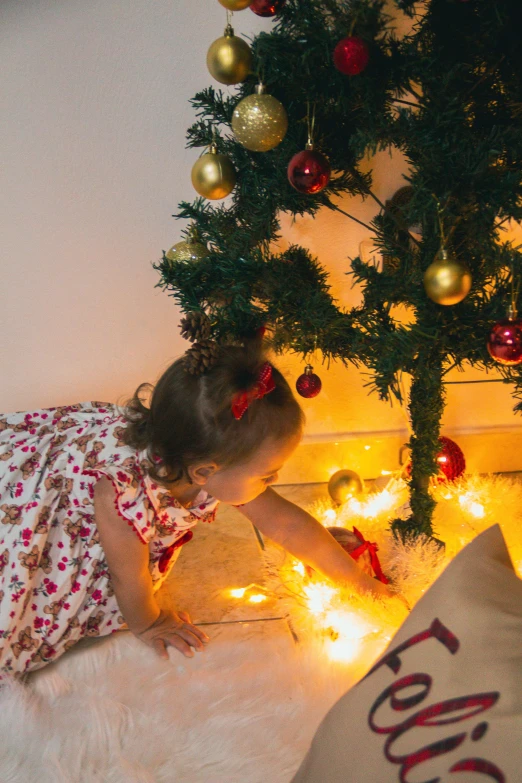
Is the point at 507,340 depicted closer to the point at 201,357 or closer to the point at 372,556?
the point at 201,357

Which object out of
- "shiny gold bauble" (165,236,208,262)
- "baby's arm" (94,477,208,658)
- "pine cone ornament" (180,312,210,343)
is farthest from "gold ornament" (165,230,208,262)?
"baby's arm" (94,477,208,658)

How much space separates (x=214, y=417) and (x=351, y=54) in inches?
18.7

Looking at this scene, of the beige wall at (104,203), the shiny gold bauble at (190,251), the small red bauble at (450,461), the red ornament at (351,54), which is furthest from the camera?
the small red bauble at (450,461)

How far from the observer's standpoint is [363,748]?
448 millimetres

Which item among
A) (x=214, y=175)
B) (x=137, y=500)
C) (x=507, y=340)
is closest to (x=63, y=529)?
(x=137, y=500)

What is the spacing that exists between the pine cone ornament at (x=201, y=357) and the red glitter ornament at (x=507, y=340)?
0.36 meters

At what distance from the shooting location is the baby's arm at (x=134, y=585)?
958 mm

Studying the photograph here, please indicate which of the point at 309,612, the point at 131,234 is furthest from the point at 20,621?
the point at 131,234

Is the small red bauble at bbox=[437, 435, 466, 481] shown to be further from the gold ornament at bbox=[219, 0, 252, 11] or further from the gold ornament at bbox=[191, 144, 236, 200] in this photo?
the gold ornament at bbox=[219, 0, 252, 11]

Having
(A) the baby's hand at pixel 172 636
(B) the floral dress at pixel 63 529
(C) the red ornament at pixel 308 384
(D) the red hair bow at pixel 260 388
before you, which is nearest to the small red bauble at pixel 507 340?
(D) the red hair bow at pixel 260 388

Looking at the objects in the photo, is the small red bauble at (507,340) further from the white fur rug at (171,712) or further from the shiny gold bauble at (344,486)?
the shiny gold bauble at (344,486)

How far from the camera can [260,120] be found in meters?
0.86

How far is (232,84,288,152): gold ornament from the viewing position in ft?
2.82

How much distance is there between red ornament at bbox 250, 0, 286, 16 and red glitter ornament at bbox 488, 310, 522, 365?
1.59ft
